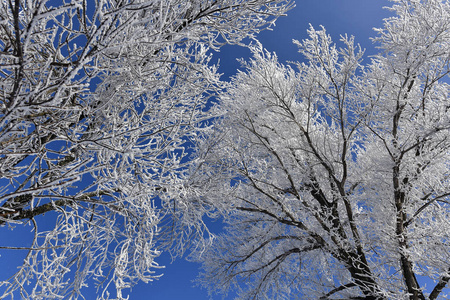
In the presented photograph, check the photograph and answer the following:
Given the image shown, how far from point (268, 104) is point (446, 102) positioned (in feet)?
11.3

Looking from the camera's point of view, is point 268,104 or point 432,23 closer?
point 432,23

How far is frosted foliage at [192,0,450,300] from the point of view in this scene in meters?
4.66

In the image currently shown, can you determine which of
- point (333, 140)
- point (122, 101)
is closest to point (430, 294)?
point (333, 140)

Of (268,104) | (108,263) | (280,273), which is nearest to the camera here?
(108,263)

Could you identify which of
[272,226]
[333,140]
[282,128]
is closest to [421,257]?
[272,226]

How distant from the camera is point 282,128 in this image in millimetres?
8156

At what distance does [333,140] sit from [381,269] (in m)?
3.62

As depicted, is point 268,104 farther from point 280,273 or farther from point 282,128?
point 280,273

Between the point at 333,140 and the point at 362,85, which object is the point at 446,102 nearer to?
the point at 362,85

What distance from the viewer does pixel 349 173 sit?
7.67 m

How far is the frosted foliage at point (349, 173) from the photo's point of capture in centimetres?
466

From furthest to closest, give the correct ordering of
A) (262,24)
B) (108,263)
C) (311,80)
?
(311,80) → (108,263) → (262,24)

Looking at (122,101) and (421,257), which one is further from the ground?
(122,101)

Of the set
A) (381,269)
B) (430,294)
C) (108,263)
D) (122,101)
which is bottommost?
(430,294)
